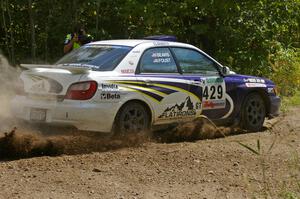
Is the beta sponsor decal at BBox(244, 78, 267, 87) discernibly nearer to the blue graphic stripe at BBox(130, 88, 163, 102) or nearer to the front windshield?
the blue graphic stripe at BBox(130, 88, 163, 102)

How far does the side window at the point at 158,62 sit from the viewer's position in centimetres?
928

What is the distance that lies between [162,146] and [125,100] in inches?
35.1

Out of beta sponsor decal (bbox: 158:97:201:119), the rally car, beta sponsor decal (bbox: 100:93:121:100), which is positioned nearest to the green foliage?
the rally car

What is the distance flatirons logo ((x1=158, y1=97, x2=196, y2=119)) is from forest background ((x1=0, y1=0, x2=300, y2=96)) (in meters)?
5.98

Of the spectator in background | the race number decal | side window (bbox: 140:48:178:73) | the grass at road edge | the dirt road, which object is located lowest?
the dirt road

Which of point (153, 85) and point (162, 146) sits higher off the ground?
point (153, 85)

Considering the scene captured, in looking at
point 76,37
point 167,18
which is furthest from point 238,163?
point 167,18

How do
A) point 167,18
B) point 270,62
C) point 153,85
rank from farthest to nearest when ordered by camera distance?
point 270,62 < point 167,18 < point 153,85

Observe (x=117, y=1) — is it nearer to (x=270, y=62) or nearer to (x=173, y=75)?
(x=270, y=62)

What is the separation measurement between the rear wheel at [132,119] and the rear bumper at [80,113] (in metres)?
0.16

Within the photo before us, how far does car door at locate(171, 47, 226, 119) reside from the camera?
32.3ft

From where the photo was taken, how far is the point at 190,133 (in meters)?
9.79

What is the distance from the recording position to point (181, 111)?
31.7ft

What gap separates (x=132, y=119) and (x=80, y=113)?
0.89 metres
